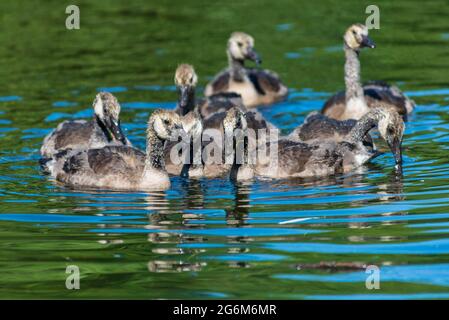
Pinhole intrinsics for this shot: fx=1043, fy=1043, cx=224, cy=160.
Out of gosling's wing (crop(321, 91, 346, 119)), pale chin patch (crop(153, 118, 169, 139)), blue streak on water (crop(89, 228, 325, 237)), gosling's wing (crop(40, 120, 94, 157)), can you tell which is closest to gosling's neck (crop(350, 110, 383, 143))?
gosling's wing (crop(321, 91, 346, 119))

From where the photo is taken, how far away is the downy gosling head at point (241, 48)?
23797 millimetres

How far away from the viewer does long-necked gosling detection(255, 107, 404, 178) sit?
54.2ft

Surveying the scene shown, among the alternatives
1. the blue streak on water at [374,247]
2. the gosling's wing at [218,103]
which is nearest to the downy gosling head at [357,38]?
the gosling's wing at [218,103]

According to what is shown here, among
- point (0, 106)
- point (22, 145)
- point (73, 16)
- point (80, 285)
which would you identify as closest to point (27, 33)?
point (73, 16)

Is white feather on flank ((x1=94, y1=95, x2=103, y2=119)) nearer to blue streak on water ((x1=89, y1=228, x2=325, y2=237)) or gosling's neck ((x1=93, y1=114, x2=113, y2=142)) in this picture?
gosling's neck ((x1=93, y1=114, x2=113, y2=142))

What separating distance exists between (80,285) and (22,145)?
848 centimetres

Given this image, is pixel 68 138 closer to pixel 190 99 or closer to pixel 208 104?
pixel 190 99

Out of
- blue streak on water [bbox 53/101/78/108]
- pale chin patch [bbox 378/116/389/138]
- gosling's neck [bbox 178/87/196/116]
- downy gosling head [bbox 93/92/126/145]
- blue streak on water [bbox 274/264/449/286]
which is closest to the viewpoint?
blue streak on water [bbox 274/264/449/286]

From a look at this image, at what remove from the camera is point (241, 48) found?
2392cm

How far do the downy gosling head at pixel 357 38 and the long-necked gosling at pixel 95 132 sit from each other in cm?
564

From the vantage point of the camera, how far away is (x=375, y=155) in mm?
17453

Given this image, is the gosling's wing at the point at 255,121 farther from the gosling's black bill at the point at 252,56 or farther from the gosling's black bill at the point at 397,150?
the gosling's black bill at the point at 252,56

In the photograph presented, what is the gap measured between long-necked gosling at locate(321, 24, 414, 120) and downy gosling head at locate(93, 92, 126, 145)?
4.94 m
